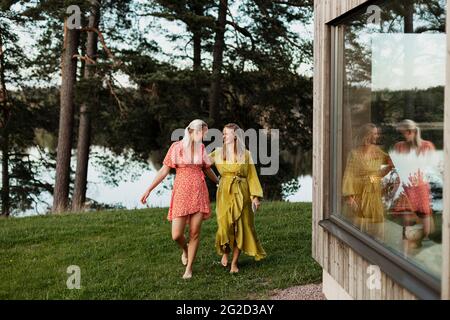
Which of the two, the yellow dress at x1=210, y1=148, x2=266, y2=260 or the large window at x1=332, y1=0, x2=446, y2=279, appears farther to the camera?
the yellow dress at x1=210, y1=148, x2=266, y2=260

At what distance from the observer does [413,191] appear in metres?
4.22

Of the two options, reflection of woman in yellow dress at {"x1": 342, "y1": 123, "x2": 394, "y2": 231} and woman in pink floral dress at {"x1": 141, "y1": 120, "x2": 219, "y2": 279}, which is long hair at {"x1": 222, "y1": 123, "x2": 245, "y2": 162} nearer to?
woman in pink floral dress at {"x1": 141, "y1": 120, "x2": 219, "y2": 279}

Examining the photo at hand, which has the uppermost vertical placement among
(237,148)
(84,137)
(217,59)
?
(217,59)

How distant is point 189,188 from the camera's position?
669cm

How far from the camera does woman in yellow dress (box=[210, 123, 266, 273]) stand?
711cm

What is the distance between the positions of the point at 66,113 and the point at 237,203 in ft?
34.2

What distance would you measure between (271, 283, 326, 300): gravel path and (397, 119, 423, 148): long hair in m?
2.25

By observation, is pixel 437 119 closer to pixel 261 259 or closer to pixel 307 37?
pixel 261 259

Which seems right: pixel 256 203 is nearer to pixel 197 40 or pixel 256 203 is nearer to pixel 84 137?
pixel 84 137

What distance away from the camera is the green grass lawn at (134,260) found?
6.14 m

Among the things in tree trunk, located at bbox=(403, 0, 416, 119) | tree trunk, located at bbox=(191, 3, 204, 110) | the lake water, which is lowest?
the lake water

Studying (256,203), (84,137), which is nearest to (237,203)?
(256,203)

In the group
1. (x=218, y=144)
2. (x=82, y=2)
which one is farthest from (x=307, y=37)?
(x=82, y=2)

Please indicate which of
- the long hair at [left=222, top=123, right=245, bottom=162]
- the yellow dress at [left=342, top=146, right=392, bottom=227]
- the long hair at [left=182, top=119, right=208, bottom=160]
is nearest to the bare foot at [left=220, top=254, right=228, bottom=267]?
the long hair at [left=222, top=123, right=245, bottom=162]
